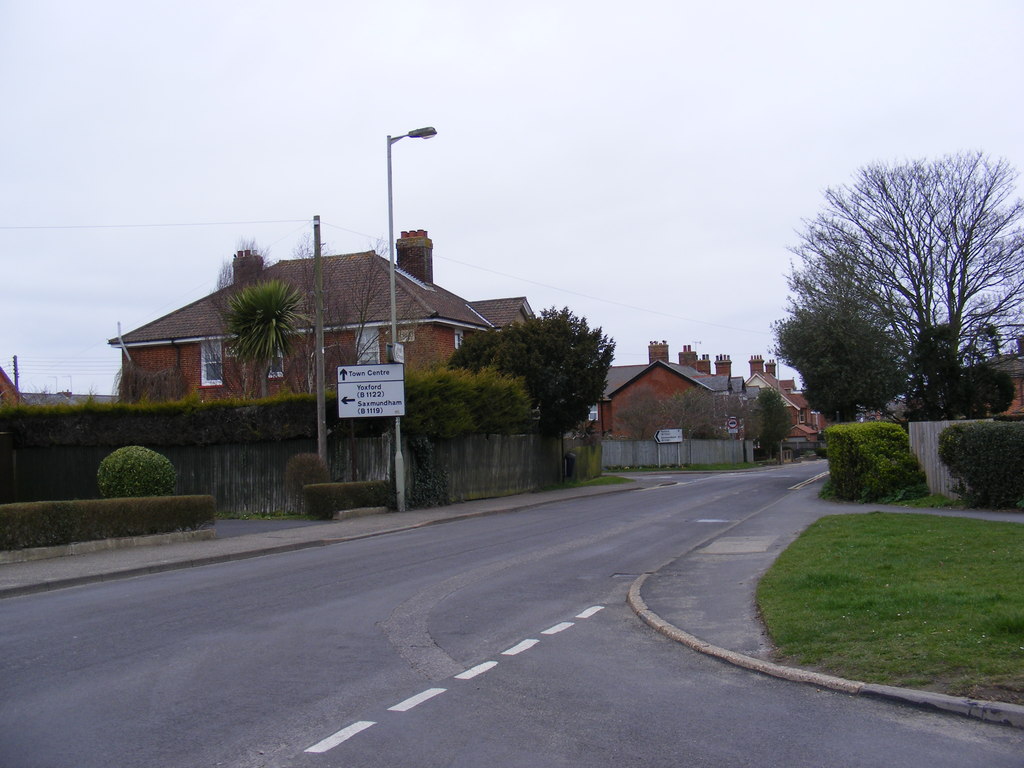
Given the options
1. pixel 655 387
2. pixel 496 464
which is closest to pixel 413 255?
pixel 496 464

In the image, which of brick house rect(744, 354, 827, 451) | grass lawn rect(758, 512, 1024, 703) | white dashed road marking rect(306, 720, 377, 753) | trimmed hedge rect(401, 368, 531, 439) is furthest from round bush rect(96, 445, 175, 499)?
brick house rect(744, 354, 827, 451)

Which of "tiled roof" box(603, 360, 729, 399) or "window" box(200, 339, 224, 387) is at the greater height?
"tiled roof" box(603, 360, 729, 399)

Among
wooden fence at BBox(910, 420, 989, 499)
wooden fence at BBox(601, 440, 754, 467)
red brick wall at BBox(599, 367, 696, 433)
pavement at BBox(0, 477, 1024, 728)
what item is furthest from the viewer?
red brick wall at BBox(599, 367, 696, 433)

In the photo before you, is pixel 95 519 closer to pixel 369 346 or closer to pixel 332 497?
pixel 332 497

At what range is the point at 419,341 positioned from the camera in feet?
119

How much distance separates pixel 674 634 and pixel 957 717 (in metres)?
3.19

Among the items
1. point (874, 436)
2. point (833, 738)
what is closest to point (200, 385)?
point (874, 436)

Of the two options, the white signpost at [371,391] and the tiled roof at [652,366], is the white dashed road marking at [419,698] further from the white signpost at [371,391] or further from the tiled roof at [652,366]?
the tiled roof at [652,366]

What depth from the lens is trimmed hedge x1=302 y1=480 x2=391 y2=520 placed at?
23.1 metres

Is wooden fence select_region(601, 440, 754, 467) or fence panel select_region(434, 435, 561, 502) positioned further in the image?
wooden fence select_region(601, 440, 754, 467)

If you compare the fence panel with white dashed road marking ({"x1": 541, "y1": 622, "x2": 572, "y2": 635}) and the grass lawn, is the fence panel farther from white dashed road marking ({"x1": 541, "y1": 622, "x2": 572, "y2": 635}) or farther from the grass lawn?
white dashed road marking ({"x1": 541, "y1": 622, "x2": 572, "y2": 635})

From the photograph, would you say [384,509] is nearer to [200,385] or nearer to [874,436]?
[874,436]

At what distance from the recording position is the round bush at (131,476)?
2011 cm

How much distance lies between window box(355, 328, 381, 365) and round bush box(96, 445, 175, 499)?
12.8 meters
